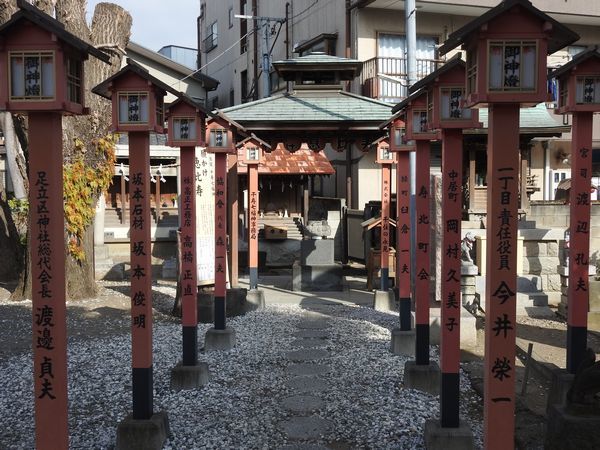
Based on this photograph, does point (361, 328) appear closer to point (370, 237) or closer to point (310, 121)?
point (310, 121)

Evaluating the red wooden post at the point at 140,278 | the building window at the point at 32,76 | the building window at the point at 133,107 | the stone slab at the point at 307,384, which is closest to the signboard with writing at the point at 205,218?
the stone slab at the point at 307,384

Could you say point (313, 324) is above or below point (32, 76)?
below

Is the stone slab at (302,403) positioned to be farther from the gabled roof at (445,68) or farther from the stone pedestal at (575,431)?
the gabled roof at (445,68)

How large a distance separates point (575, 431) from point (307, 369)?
4.14 metres

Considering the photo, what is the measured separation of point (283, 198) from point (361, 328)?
12.0m

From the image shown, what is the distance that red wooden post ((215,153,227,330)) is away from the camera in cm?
1004

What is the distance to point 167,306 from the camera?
1330 cm

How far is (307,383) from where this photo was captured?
817 cm

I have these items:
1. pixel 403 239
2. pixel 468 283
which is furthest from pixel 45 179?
pixel 468 283

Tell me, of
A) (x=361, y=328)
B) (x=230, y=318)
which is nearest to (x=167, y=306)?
(x=230, y=318)

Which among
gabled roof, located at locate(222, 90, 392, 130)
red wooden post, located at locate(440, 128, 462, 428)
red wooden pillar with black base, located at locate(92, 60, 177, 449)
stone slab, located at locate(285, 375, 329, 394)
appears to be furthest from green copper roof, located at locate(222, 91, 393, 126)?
red wooden post, located at locate(440, 128, 462, 428)

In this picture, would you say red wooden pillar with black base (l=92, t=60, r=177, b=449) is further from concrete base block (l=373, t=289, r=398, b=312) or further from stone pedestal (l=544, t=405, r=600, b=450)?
concrete base block (l=373, t=289, r=398, b=312)

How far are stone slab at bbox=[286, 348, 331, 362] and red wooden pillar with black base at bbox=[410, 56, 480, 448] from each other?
3.59 metres

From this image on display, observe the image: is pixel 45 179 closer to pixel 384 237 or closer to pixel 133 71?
pixel 133 71
